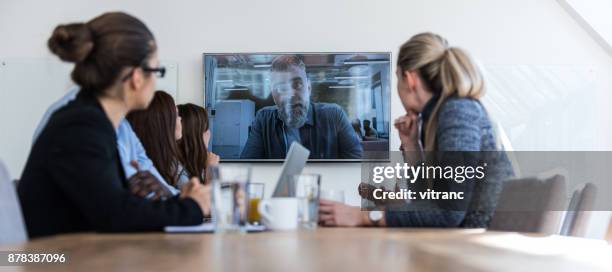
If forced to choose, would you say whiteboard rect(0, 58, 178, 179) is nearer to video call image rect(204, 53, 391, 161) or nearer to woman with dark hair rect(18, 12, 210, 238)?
video call image rect(204, 53, 391, 161)

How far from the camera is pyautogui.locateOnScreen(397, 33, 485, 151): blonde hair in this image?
87.7 inches

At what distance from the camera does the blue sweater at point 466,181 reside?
2.09 metres

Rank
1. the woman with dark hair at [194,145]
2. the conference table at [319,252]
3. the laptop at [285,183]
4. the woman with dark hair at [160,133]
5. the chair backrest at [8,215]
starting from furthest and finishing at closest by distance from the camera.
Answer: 1. the woman with dark hair at [194,145]
2. the woman with dark hair at [160,133]
3. the laptop at [285,183]
4. the chair backrest at [8,215]
5. the conference table at [319,252]

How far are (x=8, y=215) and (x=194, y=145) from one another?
8.38ft

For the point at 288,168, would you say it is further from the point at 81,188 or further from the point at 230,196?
the point at 81,188

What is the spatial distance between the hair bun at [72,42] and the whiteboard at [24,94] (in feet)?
10.7

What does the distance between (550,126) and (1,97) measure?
3618mm

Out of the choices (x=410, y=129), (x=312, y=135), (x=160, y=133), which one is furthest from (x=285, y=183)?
(x=312, y=135)

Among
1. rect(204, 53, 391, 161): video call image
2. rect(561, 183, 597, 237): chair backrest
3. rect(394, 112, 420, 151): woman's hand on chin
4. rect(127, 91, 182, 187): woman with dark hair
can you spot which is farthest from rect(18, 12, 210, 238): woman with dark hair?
rect(204, 53, 391, 161): video call image

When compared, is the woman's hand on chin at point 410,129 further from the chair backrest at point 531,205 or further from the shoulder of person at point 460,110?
the chair backrest at point 531,205

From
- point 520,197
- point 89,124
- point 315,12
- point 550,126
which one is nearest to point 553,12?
point 550,126

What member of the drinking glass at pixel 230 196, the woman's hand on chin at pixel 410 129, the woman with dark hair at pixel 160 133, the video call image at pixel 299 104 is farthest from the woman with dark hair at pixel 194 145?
the drinking glass at pixel 230 196

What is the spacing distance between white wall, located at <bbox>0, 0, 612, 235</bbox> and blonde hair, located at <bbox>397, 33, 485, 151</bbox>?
2723 mm

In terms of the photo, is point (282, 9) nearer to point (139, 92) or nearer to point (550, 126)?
point (550, 126)
